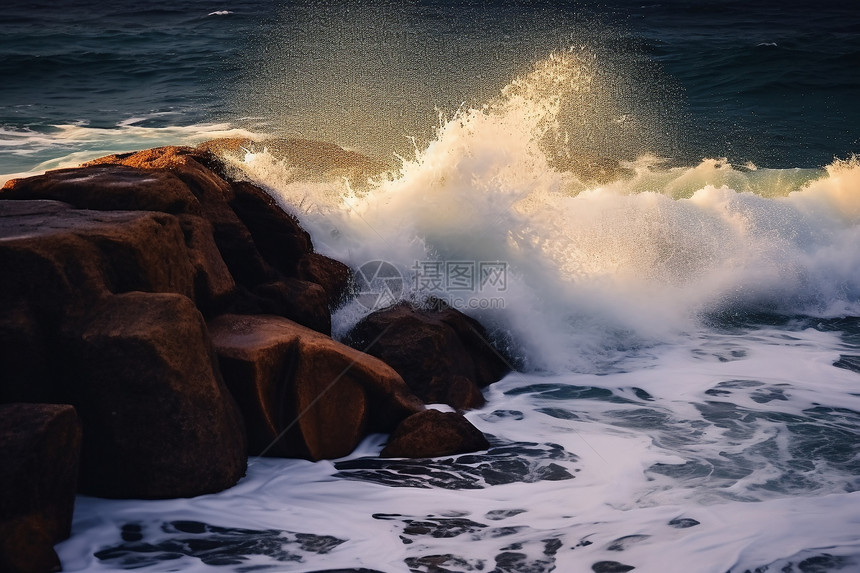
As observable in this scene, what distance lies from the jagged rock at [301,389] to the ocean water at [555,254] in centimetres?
13

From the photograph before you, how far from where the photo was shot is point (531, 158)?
7086mm

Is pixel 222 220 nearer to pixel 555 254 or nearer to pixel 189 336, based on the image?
pixel 189 336

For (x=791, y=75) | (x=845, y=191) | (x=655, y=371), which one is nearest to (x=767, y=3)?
(x=791, y=75)

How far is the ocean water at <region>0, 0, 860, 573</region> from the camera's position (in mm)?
3498

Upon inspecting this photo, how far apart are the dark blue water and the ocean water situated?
8cm

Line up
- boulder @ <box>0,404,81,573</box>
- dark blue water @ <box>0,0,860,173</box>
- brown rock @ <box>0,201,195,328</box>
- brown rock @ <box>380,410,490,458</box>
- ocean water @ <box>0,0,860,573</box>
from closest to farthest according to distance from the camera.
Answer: boulder @ <box>0,404,81,573</box> → ocean water @ <box>0,0,860,573</box> → brown rock @ <box>0,201,195,328</box> → brown rock @ <box>380,410,490,458</box> → dark blue water @ <box>0,0,860,173</box>

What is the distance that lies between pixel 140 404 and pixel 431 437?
152cm

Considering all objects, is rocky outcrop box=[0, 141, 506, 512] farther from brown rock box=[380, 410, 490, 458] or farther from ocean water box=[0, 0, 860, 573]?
ocean water box=[0, 0, 860, 573]

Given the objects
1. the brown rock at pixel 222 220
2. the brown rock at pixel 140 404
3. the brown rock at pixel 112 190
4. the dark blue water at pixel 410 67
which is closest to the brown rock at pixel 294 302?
the brown rock at pixel 222 220

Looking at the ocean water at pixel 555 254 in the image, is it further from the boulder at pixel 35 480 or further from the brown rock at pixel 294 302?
the brown rock at pixel 294 302

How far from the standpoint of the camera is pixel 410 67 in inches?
A: 590

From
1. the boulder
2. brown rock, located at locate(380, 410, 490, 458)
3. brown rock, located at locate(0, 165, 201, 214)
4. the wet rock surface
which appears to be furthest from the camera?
brown rock, located at locate(0, 165, 201, 214)

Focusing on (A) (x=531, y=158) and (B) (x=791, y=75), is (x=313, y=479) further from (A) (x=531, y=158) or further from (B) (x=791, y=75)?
(B) (x=791, y=75)

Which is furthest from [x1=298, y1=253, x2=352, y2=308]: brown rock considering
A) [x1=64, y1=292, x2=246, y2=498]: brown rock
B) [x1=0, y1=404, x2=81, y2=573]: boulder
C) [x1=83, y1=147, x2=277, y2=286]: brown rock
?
[x1=0, y1=404, x2=81, y2=573]: boulder
